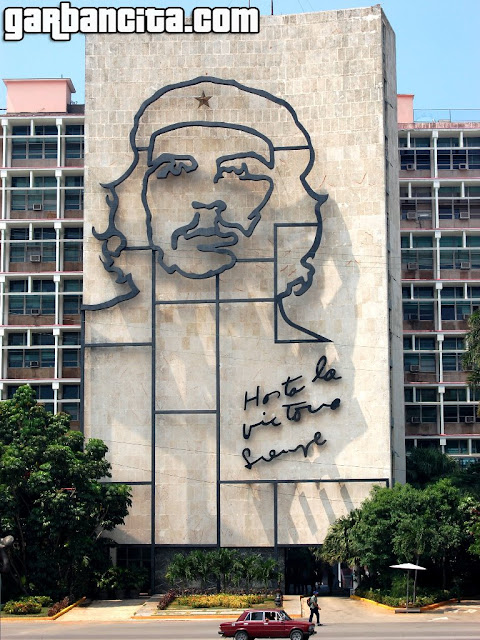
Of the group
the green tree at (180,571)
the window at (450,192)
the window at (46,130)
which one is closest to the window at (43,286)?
the window at (46,130)

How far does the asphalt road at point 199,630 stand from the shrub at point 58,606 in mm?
1870

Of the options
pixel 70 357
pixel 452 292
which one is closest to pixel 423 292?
pixel 452 292

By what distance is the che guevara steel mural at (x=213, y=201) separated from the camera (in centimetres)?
6538

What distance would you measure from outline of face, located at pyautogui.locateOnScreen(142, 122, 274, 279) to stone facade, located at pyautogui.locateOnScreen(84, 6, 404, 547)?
0.41ft

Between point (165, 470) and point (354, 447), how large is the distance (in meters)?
10.5

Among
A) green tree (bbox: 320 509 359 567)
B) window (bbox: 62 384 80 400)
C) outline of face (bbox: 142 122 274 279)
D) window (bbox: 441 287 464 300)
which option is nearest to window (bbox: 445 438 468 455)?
window (bbox: 441 287 464 300)

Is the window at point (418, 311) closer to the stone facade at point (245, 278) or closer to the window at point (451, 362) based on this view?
the window at point (451, 362)

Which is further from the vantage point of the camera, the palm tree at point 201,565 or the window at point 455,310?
the window at point 455,310

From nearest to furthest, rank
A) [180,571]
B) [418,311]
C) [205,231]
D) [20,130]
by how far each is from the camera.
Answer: [180,571] < [205,231] < [418,311] < [20,130]

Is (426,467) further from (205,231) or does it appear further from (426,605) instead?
(205,231)

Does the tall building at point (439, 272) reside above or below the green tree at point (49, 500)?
above

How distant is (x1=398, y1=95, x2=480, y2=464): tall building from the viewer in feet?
301

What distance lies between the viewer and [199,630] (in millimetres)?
49469

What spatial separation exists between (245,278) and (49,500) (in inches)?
667
